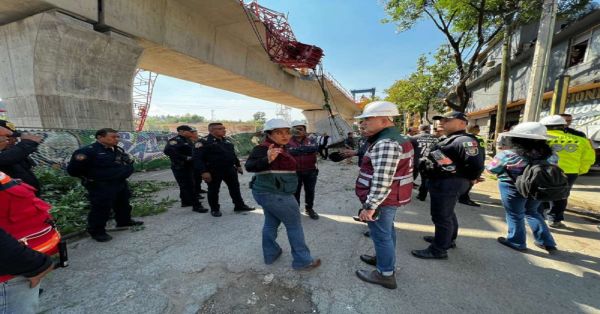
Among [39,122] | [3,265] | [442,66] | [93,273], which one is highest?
[442,66]

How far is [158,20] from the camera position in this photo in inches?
270

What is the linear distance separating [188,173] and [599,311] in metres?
5.97

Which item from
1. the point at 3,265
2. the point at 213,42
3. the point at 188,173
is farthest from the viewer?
the point at 213,42

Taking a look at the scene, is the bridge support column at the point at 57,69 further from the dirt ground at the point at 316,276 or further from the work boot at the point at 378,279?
the work boot at the point at 378,279

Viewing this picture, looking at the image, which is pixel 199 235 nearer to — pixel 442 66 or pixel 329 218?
pixel 329 218

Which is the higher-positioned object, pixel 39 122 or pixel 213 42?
pixel 213 42

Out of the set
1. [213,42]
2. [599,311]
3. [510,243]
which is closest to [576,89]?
[510,243]

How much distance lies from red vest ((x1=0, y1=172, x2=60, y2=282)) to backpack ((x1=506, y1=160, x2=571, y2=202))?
448cm

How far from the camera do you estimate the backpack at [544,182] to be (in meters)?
2.70

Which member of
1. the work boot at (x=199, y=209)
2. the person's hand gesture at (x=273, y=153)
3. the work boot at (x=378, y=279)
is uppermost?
the person's hand gesture at (x=273, y=153)

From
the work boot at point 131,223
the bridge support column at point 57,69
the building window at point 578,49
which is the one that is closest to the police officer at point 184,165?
the work boot at point 131,223

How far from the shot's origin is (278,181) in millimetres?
2514

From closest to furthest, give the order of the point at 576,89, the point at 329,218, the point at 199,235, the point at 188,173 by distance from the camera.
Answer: the point at 199,235
the point at 329,218
the point at 188,173
the point at 576,89

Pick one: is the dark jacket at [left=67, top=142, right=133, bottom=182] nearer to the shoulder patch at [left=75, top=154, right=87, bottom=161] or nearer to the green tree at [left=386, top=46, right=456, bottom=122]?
the shoulder patch at [left=75, top=154, right=87, bottom=161]
